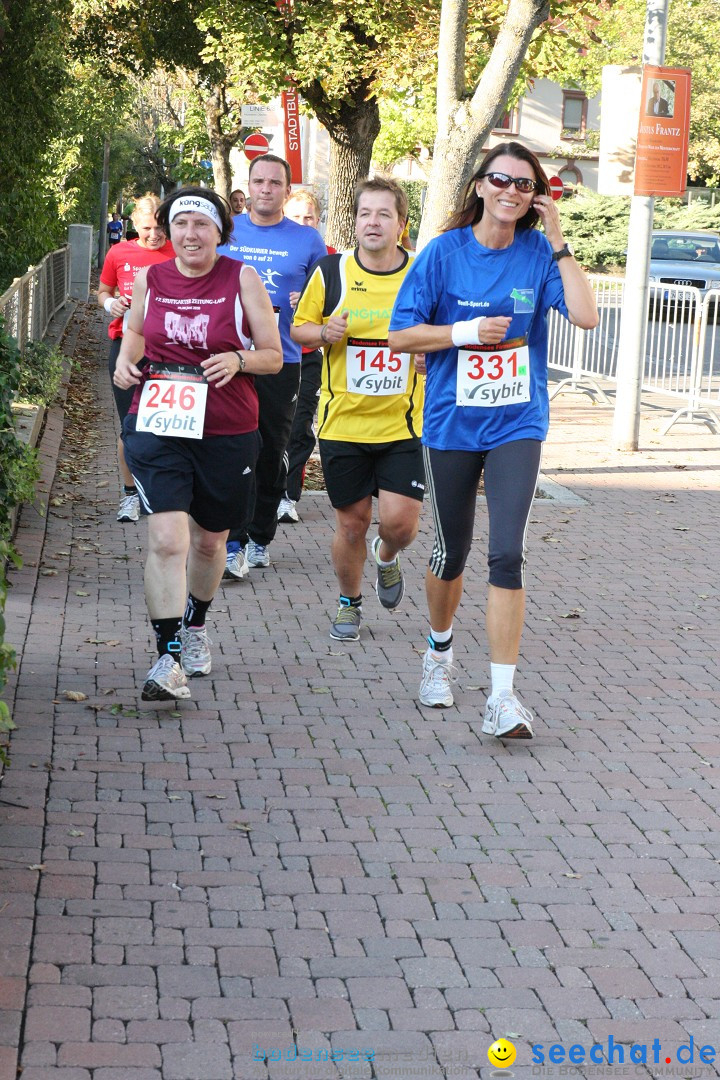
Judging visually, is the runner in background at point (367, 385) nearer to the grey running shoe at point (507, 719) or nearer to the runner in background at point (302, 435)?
the grey running shoe at point (507, 719)

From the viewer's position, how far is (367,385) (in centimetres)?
659

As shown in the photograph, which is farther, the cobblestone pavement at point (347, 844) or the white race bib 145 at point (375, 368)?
the white race bib 145 at point (375, 368)

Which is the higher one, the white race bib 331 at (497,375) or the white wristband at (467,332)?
the white wristband at (467,332)

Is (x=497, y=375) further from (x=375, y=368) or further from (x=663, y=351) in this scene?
(x=663, y=351)

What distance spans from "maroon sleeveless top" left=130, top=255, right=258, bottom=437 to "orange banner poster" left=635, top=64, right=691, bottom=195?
24.3ft

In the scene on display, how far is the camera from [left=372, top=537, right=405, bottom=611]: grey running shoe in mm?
7090

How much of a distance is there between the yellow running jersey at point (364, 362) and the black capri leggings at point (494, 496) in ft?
3.10

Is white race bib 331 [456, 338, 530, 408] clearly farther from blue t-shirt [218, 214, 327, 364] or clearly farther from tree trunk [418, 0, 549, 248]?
tree trunk [418, 0, 549, 248]

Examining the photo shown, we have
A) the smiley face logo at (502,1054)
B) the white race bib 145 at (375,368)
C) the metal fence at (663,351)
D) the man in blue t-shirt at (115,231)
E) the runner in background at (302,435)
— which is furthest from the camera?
the man in blue t-shirt at (115,231)

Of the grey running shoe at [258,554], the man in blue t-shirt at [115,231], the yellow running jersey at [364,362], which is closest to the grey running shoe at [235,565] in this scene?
the grey running shoe at [258,554]

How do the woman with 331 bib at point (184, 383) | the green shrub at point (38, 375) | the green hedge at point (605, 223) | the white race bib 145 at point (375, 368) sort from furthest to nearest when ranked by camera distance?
1. the green hedge at point (605, 223)
2. the green shrub at point (38, 375)
3. the white race bib 145 at point (375, 368)
4. the woman with 331 bib at point (184, 383)

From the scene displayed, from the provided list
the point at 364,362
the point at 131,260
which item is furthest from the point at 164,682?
the point at 131,260

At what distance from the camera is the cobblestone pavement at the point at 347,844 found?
3396mm

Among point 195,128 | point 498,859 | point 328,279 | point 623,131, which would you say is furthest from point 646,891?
point 195,128
